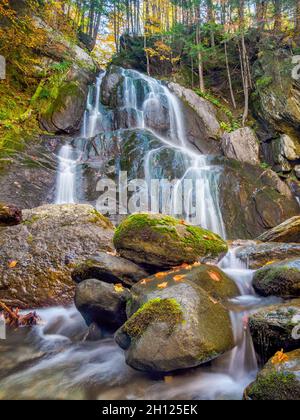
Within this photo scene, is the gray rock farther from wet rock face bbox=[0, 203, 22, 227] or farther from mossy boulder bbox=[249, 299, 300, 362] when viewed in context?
mossy boulder bbox=[249, 299, 300, 362]

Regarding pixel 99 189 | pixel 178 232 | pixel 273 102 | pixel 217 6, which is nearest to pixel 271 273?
pixel 178 232

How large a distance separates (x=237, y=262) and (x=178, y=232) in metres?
1.79

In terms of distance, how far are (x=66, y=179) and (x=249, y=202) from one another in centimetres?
639

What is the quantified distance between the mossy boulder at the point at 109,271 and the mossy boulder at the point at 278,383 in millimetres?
2345

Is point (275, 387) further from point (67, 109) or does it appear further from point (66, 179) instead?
point (67, 109)

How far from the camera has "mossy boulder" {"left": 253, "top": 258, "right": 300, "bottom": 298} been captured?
12.2 ft

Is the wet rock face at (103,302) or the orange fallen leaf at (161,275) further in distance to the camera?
the orange fallen leaf at (161,275)

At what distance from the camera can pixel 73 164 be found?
434 inches

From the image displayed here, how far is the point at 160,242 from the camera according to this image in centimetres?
443

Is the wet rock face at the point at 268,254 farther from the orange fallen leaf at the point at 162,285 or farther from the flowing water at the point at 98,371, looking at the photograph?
the orange fallen leaf at the point at 162,285

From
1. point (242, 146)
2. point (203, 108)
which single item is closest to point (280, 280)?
point (242, 146)

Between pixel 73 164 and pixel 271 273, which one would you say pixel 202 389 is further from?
pixel 73 164

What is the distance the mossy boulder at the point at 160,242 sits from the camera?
175 inches

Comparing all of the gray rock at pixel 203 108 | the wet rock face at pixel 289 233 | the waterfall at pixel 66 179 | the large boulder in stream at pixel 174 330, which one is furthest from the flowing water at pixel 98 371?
the gray rock at pixel 203 108
